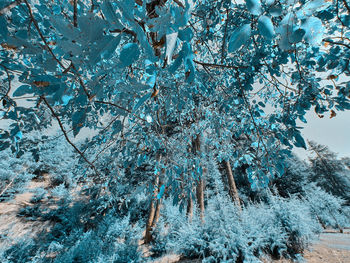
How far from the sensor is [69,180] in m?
9.67

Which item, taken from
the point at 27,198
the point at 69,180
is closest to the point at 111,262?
the point at 27,198

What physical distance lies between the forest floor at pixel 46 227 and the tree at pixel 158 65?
2945 mm

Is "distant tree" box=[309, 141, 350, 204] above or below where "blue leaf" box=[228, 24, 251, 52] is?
above

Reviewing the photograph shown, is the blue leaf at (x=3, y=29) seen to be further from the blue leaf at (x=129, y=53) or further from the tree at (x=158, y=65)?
the blue leaf at (x=129, y=53)

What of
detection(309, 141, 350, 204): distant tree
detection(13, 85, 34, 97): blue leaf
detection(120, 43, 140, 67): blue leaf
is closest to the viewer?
detection(120, 43, 140, 67): blue leaf

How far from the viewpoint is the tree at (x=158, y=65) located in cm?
42

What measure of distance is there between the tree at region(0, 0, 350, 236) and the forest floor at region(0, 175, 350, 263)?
295 cm

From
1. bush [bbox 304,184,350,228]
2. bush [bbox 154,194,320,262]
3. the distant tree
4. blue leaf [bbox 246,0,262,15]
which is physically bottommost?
bush [bbox 154,194,320,262]

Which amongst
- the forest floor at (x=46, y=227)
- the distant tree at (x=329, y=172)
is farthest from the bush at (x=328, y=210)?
the distant tree at (x=329, y=172)

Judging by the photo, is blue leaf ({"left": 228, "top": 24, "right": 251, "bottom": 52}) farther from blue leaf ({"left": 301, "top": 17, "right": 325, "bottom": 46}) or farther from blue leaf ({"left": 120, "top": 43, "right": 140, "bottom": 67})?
blue leaf ({"left": 120, "top": 43, "right": 140, "bottom": 67})

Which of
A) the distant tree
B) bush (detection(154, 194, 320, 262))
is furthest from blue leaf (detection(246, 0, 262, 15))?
the distant tree

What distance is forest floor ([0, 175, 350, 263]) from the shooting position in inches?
132

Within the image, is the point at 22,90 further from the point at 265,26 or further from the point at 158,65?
the point at 265,26

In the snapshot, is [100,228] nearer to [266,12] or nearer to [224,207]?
[224,207]
